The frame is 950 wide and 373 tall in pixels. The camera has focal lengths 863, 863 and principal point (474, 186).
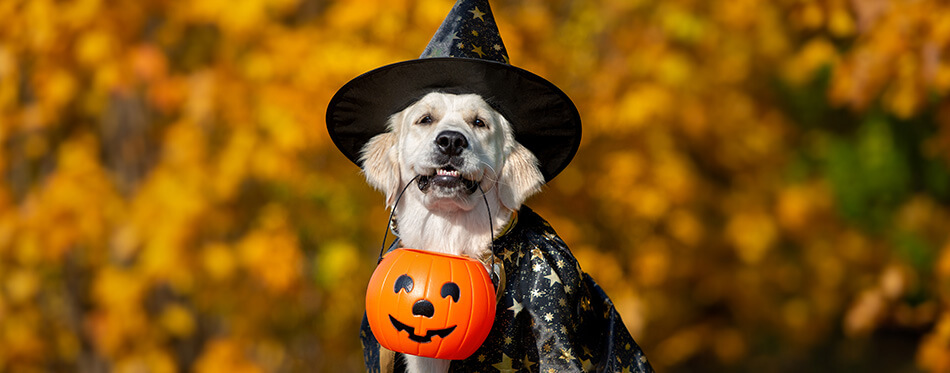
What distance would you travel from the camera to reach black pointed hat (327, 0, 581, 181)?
297cm

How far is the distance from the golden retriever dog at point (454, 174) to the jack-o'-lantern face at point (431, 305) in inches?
10.5

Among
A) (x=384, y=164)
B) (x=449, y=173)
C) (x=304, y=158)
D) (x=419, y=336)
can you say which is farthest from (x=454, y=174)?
(x=304, y=158)

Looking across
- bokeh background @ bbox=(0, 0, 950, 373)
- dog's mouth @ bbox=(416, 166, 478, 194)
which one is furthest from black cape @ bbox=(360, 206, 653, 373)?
bokeh background @ bbox=(0, 0, 950, 373)

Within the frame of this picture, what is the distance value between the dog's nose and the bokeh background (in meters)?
1.91

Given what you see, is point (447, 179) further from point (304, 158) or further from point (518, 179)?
point (304, 158)

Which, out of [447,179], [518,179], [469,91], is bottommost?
[447,179]

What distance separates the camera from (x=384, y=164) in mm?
3199

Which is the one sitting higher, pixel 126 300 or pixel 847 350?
pixel 847 350

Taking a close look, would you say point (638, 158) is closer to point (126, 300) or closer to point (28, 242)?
point (126, 300)

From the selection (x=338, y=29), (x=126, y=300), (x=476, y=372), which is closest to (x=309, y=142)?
(x=338, y=29)

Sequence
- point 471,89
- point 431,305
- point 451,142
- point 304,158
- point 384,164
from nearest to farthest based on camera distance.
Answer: point 431,305 → point 451,142 → point 471,89 → point 384,164 → point 304,158

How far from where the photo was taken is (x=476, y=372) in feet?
9.64

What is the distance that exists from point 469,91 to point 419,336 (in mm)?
898

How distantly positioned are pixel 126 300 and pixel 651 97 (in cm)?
380
